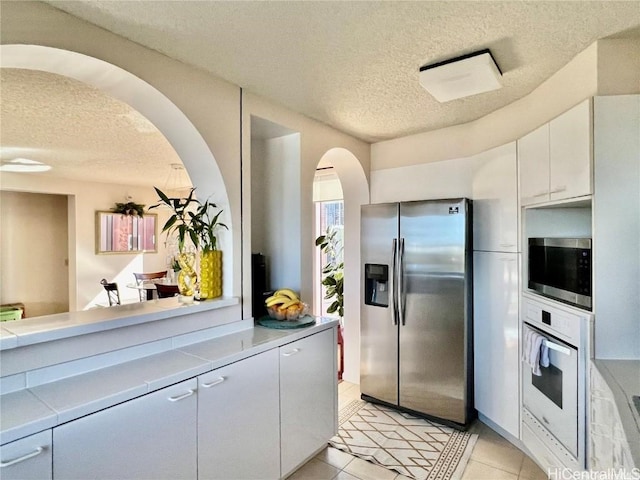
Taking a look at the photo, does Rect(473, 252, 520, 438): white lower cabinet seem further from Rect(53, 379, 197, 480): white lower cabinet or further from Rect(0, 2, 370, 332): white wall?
Rect(53, 379, 197, 480): white lower cabinet

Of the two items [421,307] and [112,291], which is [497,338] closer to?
[421,307]

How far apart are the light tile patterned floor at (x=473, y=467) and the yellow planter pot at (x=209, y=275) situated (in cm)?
126

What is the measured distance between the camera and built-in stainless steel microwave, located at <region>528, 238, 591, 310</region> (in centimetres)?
174

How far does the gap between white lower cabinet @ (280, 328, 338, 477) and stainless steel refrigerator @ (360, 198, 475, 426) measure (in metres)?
0.74

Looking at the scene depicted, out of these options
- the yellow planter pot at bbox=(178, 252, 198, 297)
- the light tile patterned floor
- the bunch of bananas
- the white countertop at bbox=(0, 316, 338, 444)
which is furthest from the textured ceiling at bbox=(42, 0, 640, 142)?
the light tile patterned floor

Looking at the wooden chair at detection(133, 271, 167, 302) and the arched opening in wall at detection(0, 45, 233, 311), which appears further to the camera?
the wooden chair at detection(133, 271, 167, 302)

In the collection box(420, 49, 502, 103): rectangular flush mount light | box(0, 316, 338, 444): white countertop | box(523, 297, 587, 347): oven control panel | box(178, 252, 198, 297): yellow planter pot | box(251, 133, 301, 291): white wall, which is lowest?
box(0, 316, 338, 444): white countertop

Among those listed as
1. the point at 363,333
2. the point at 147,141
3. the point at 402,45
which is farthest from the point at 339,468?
the point at 147,141

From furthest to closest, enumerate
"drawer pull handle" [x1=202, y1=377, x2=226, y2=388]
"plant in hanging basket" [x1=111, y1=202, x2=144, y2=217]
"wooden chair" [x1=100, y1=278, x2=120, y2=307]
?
1. "plant in hanging basket" [x1=111, y1=202, x2=144, y2=217]
2. "wooden chair" [x1=100, y1=278, x2=120, y2=307]
3. "drawer pull handle" [x1=202, y1=377, x2=226, y2=388]

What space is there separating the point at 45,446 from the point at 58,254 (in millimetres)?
6105

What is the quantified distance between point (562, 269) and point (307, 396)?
168cm

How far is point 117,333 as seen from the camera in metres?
1.55

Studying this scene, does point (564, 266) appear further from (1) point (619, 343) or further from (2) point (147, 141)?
(2) point (147, 141)

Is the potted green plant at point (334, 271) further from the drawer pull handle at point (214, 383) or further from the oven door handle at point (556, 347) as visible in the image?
the drawer pull handle at point (214, 383)
